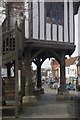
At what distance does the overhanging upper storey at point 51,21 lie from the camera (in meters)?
12.2

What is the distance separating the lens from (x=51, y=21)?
1294cm

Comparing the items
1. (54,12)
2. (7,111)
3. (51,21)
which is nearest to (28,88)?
(7,111)

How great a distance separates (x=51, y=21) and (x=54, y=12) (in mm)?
879

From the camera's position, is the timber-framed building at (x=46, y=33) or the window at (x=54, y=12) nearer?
the timber-framed building at (x=46, y=33)

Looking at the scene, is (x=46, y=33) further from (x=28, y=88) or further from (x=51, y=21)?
(x=28, y=88)

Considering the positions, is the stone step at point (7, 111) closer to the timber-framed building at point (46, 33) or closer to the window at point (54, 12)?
the timber-framed building at point (46, 33)

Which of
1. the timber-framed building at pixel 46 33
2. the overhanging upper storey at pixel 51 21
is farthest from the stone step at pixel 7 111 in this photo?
the overhanging upper storey at pixel 51 21

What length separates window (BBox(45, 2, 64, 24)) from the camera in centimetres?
1301

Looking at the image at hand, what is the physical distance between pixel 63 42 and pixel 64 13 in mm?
2348

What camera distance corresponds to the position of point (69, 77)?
41.8 m

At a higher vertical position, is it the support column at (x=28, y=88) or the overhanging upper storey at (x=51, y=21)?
the overhanging upper storey at (x=51, y=21)

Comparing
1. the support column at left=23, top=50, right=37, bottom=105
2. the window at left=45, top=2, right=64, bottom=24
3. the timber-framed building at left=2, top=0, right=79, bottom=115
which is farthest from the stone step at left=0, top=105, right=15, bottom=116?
the window at left=45, top=2, right=64, bottom=24

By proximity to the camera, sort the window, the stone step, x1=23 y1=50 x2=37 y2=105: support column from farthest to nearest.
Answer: the window < x1=23 y1=50 x2=37 y2=105: support column < the stone step

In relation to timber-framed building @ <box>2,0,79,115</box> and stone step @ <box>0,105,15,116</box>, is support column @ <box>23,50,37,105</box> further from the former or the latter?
stone step @ <box>0,105,15,116</box>
